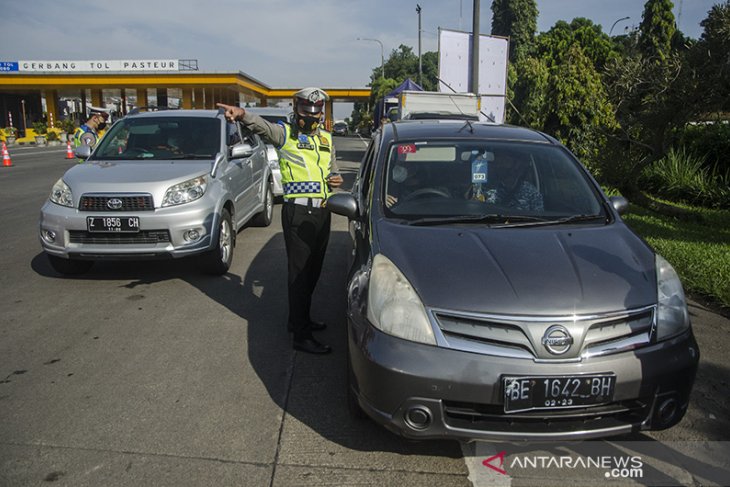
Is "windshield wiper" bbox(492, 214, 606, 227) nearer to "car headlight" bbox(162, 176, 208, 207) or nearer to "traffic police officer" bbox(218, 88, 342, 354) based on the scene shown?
"traffic police officer" bbox(218, 88, 342, 354)

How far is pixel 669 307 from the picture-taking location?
2961 millimetres

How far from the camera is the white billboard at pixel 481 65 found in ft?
55.5

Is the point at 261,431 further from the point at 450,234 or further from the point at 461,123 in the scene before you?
the point at 461,123

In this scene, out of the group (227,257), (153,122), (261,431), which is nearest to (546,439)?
(261,431)

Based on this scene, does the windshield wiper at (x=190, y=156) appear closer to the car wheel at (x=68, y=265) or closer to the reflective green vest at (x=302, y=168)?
the car wheel at (x=68, y=265)

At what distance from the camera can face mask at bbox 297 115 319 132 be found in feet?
14.4

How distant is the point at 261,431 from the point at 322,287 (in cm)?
288

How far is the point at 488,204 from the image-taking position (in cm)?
390

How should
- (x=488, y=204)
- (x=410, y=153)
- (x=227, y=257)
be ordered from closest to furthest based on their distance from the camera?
(x=488, y=204)
(x=410, y=153)
(x=227, y=257)

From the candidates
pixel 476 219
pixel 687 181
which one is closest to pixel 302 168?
pixel 476 219

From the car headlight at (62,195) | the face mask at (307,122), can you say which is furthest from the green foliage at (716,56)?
the car headlight at (62,195)

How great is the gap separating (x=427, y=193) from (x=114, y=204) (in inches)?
134

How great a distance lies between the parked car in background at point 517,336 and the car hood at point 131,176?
3.36m

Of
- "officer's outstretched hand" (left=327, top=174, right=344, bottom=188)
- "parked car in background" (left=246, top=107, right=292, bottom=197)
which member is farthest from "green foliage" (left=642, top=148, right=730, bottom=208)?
"officer's outstretched hand" (left=327, top=174, right=344, bottom=188)
